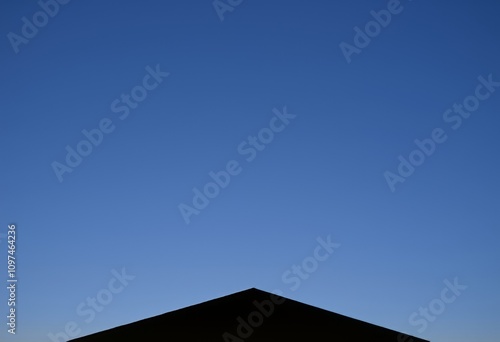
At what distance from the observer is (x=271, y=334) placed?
281 inches

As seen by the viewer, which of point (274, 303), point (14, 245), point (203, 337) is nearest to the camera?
point (203, 337)

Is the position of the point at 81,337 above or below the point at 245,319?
above

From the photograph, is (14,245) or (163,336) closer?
(163,336)

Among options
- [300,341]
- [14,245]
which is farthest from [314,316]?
[14,245]

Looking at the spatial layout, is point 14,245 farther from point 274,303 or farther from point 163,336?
point 274,303

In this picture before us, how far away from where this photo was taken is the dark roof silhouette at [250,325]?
23.4 feet

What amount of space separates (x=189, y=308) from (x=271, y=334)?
1.38 m

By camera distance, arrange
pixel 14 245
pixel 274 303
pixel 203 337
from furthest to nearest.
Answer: pixel 14 245
pixel 274 303
pixel 203 337

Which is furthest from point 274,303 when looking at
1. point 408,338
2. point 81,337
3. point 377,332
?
point 81,337

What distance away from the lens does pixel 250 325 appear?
23.5ft

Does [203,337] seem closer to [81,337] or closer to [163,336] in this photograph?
[163,336]

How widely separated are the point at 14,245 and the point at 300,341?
6.82 meters

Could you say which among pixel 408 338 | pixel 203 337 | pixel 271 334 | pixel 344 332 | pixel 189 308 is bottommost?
pixel 408 338

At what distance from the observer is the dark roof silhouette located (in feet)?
23.4
